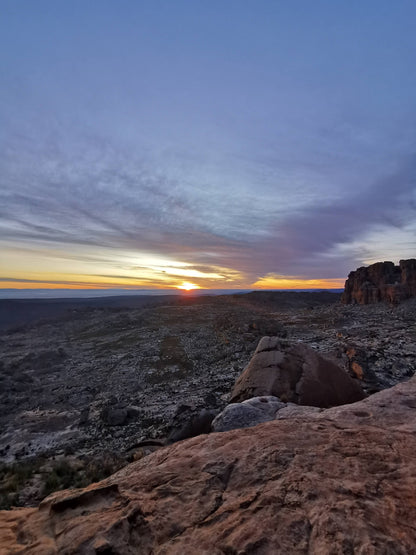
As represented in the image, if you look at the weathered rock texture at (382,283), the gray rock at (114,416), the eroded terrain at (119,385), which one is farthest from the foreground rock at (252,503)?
the weathered rock texture at (382,283)

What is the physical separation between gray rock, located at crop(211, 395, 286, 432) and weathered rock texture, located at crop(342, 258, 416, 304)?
2266 inches

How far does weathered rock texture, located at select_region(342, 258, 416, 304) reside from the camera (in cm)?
5800

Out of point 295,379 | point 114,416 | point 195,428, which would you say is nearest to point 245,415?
point 195,428

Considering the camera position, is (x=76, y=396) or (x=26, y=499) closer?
(x=26, y=499)

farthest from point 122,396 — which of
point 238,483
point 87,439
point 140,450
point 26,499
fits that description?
point 238,483

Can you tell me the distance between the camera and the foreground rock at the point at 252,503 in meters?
3.33

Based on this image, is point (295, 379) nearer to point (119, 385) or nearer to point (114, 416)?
point (114, 416)

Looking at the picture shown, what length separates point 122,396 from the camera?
58.4 ft

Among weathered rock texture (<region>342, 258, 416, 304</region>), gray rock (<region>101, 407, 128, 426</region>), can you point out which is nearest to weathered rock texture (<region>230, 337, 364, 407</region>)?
gray rock (<region>101, 407, 128, 426</region>)

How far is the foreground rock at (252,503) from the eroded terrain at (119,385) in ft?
16.5

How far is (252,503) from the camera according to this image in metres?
3.98

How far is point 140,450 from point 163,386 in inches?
329

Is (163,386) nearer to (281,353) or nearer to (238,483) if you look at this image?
(281,353)

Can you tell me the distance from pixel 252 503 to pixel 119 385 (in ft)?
58.4
